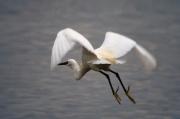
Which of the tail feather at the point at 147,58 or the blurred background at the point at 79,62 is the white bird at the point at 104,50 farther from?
the blurred background at the point at 79,62

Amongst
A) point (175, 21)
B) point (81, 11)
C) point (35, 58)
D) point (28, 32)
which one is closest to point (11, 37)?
point (28, 32)

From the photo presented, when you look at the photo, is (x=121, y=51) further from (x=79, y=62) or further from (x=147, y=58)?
(x=79, y=62)

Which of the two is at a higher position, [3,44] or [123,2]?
[123,2]

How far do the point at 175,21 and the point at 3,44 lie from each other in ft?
12.1

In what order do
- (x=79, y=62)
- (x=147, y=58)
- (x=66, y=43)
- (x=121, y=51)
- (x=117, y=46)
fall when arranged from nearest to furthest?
(x=66, y=43), (x=147, y=58), (x=121, y=51), (x=117, y=46), (x=79, y=62)

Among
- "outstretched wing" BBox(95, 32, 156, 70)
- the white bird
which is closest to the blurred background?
the white bird

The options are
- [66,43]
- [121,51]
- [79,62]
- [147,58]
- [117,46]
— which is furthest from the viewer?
[79,62]

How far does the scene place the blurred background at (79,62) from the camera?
25.0ft

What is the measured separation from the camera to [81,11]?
13297 millimetres

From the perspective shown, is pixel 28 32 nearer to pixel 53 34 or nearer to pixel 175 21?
pixel 53 34

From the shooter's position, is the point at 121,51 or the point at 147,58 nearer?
the point at 147,58

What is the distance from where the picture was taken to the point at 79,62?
31.4 feet

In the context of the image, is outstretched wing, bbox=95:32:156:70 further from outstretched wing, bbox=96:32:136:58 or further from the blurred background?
the blurred background

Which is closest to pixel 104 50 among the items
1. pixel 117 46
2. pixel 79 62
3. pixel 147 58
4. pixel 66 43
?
pixel 117 46
